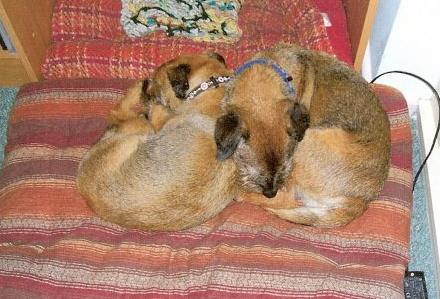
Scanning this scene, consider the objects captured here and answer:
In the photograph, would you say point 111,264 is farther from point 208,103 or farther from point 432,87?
point 432,87

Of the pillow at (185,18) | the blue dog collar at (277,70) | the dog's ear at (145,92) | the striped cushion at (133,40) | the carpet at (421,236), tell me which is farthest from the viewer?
the pillow at (185,18)

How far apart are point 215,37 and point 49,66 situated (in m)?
1.27

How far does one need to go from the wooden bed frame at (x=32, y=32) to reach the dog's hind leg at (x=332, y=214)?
126 cm

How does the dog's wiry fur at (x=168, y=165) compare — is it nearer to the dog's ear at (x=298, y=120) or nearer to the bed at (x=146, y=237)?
the bed at (x=146, y=237)

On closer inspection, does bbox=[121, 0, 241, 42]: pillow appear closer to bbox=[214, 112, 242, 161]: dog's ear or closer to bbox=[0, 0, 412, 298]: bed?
bbox=[0, 0, 412, 298]: bed

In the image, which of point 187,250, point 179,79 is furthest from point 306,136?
point 187,250

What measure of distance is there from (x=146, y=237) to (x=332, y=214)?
1060 mm

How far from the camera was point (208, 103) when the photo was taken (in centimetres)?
281

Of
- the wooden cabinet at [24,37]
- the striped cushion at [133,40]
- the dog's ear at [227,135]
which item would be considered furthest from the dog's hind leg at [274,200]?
the wooden cabinet at [24,37]

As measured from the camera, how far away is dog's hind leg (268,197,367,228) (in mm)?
2648

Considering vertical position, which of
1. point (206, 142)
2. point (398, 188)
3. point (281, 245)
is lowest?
point (281, 245)

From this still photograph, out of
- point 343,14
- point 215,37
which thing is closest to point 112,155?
point 215,37

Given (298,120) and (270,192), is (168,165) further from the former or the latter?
(298,120)

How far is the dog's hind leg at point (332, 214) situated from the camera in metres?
2.65
